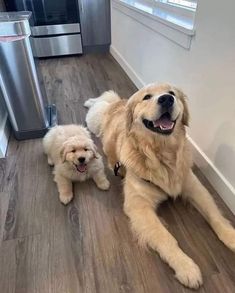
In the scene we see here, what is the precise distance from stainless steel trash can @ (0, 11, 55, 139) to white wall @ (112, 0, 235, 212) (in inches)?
42.9

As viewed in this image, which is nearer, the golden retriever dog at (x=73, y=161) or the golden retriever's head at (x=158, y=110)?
the golden retriever's head at (x=158, y=110)

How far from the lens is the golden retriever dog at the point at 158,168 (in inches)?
46.7

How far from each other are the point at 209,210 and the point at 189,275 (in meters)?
0.37

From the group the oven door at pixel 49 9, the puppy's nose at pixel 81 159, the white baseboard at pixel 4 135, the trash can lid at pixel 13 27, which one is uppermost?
the trash can lid at pixel 13 27

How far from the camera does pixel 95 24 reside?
4145mm

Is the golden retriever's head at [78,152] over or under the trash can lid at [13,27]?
under

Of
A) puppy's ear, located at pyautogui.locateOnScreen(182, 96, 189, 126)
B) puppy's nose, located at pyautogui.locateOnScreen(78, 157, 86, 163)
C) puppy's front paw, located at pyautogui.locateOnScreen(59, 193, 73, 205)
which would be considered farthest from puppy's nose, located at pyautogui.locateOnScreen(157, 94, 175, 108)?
puppy's front paw, located at pyautogui.locateOnScreen(59, 193, 73, 205)

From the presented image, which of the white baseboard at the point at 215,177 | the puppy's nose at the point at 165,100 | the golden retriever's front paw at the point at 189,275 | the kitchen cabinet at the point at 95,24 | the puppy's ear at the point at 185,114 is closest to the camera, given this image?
the golden retriever's front paw at the point at 189,275

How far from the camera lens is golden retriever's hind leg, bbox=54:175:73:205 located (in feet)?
4.97

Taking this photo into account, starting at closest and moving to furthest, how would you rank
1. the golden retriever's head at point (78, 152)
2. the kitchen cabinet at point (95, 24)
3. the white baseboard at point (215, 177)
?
the white baseboard at point (215, 177), the golden retriever's head at point (78, 152), the kitchen cabinet at point (95, 24)

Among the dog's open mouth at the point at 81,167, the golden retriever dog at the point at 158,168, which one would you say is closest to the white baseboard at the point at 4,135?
the dog's open mouth at the point at 81,167

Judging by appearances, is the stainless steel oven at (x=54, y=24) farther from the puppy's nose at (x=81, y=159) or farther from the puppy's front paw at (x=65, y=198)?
the puppy's front paw at (x=65, y=198)

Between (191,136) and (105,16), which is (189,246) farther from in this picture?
(105,16)

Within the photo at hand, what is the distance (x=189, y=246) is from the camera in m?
1.24
